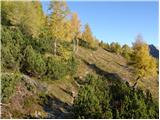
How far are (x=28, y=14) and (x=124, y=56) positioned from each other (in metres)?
35.4

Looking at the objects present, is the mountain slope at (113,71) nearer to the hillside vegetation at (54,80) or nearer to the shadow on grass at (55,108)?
the hillside vegetation at (54,80)

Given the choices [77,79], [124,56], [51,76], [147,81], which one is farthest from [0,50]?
[124,56]

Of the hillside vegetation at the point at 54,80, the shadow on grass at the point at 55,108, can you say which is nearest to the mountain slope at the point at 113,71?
the hillside vegetation at the point at 54,80

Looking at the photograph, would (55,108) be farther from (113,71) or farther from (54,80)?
(113,71)

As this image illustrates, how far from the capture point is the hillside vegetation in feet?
68.5

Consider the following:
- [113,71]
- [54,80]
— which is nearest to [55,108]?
[54,80]

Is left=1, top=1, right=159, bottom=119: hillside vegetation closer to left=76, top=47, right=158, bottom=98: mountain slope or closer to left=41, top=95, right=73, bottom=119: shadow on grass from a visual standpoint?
left=41, top=95, right=73, bottom=119: shadow on grass

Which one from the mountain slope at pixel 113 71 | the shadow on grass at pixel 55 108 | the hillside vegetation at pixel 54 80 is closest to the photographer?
the hillside vegetation at pixel 54 80

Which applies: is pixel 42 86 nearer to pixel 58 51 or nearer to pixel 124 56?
pixel 58 51

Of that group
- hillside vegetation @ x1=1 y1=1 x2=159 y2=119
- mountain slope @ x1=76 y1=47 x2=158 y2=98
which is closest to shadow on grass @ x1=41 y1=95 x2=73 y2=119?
hillside vegetation @ x1=1 y1=1 x2=159 y2=119

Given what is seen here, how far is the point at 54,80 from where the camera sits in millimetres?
Result: 30766

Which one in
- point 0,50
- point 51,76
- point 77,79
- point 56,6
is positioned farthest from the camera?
point 56,6

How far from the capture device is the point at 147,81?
2146 inches

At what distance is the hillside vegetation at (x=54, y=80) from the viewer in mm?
20891
